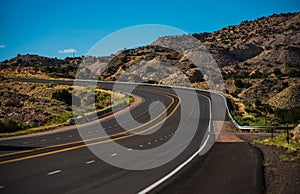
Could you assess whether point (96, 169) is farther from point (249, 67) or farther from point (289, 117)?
point (249, 67)

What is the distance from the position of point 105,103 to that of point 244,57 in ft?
229

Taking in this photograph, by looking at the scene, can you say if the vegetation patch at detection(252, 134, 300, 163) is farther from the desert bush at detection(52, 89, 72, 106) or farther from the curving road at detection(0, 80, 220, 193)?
the desert bush at detection(52, 89, 72, 106)

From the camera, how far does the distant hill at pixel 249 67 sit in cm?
5713

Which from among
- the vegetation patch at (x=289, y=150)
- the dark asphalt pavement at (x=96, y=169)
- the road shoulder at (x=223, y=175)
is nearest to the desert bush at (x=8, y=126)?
Result: the dark asphalt pavement at (x=96, y=169)

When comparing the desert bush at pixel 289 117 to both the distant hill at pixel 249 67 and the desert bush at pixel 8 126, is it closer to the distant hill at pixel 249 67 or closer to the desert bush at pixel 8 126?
the distant hill at pixel 249 67

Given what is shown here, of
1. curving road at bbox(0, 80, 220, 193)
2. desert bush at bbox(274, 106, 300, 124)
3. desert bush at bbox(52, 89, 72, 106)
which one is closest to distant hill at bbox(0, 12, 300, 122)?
desert bush at bbox(274, 106, 300, 124)

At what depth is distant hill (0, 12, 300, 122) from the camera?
5713 centimetres

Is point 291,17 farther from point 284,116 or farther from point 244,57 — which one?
point 284,116

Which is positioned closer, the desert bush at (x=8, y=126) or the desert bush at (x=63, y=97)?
the desert bush at (x=8, y=126)

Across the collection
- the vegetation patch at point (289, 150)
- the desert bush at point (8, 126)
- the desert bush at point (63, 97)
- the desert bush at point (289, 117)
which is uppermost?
the desert bush at point (63, 97)

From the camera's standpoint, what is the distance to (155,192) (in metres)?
8.50

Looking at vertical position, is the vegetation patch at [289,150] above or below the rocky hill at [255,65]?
below

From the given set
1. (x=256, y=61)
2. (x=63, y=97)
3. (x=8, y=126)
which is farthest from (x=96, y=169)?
(x=256, y=61)

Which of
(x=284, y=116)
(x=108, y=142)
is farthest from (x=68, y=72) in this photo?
(x=108, y=142)
